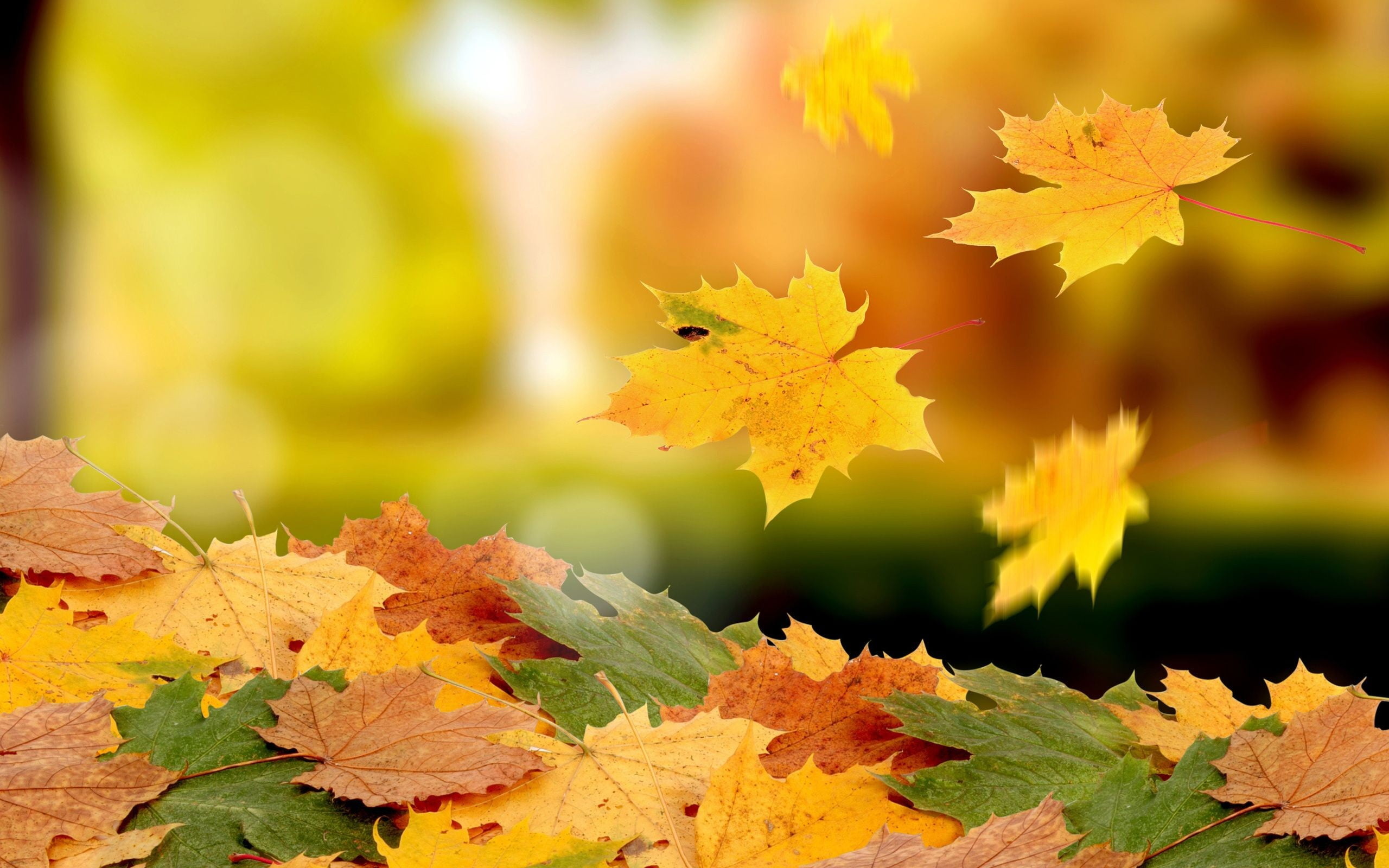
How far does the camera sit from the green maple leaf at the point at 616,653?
2.40 feet

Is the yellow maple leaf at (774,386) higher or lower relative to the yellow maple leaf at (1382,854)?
higher

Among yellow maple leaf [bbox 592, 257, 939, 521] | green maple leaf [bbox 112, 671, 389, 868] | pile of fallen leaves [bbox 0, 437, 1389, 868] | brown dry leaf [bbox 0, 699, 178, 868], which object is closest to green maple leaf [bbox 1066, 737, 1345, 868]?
pile of fallen leaves [bbox 0, 437, 1389, 868]

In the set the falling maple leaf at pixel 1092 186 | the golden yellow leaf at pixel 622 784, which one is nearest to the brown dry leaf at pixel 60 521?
the golden yellow leaf at pixel 622 784

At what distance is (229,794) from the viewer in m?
0.62

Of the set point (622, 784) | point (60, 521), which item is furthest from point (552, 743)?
point (60, 521)

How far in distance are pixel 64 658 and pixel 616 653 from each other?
0.38m

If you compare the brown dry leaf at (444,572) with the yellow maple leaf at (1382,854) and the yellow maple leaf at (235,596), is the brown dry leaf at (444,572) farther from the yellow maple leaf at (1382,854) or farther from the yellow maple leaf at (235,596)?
the yellow maple leaf at (1382,854)

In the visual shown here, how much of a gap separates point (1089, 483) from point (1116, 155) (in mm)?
286

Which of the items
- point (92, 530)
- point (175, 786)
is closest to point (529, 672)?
point (175, 786)

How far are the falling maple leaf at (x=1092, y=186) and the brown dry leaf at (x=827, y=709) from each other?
12.9 inches

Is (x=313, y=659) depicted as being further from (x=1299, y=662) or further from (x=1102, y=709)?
(x=1299, y=662)

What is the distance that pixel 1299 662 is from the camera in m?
0.78

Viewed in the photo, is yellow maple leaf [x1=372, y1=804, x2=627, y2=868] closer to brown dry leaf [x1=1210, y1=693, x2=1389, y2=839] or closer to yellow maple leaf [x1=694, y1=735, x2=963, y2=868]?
yellow maple leaf [x1=694, y1=735, x2=963, y2=868]

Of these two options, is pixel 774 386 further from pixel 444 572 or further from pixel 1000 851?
pixel 1000 851
